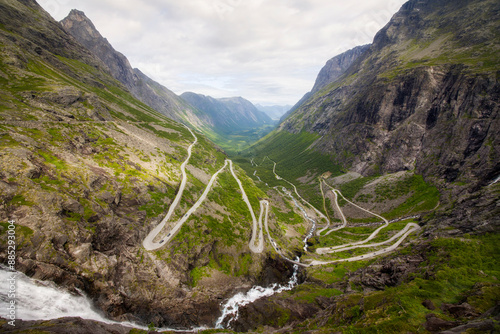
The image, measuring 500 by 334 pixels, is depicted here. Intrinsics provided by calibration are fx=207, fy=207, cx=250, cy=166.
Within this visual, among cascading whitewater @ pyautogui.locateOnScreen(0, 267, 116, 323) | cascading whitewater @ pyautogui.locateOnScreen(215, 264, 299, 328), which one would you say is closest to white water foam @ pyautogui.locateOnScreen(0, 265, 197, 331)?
cascading whitewater @ pyautogui.locateOnScreen(0, 267, 116, 323)

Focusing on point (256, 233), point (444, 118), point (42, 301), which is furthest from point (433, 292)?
point (444, 118)

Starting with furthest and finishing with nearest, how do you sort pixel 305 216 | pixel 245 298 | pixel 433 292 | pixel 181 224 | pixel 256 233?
1. pixel 305 216
2. pixel 256 233
3. pixel 181 224
4. pixel 245 298
5. pixel 433 292

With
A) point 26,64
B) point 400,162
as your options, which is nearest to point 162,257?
point 26,64

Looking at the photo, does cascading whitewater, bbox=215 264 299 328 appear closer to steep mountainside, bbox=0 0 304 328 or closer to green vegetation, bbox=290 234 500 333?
steep mountainside, bbox=0 0 304 328

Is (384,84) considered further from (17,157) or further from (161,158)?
(17,157)

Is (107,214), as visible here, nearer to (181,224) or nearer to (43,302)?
(181,224)

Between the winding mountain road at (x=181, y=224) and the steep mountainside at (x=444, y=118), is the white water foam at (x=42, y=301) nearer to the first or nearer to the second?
the winding mountain road at (x=181, y=224)
